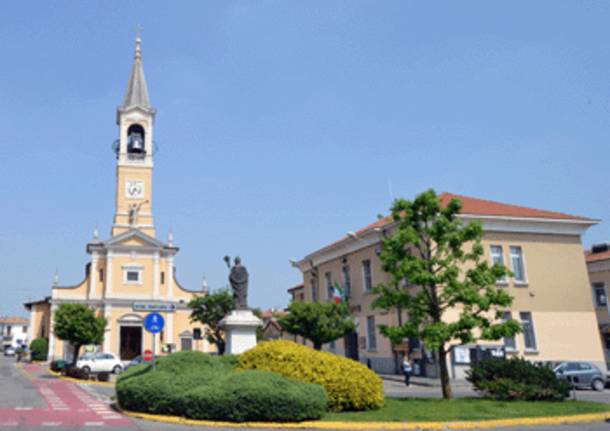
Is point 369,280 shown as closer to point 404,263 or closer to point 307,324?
point 307,324

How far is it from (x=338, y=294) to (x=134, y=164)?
30083 mm

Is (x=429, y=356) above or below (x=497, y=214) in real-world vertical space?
below

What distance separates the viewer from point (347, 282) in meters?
37.5

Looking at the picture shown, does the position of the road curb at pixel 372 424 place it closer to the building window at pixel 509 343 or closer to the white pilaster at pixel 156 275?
the building window at pixel 509 343

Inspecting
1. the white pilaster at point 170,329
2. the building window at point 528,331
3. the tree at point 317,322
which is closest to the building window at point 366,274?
the tree at point 317,322

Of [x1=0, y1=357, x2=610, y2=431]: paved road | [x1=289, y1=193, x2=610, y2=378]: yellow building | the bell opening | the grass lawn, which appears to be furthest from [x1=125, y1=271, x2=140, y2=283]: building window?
the grass lawn

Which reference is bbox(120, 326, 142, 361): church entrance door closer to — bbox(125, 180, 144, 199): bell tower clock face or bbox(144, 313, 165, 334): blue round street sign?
bbox(125, 180, 144, 199): bell tower clock face

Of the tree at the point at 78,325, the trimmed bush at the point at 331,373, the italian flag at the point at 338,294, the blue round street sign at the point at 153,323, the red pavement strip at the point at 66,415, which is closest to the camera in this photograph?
the red pavement strip at the point at 66,415

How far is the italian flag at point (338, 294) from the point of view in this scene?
117 ft

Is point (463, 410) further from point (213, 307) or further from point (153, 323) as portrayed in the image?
point (213, 307)

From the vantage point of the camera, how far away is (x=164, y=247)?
55.4 metres

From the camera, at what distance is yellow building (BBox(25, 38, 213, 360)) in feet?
171

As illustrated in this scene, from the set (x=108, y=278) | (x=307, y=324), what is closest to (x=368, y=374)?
(x=307, y=324)

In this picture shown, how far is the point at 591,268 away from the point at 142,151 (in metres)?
43.1
